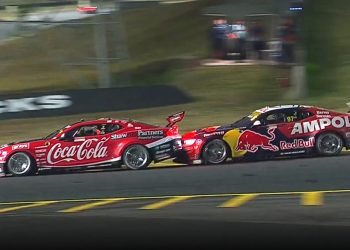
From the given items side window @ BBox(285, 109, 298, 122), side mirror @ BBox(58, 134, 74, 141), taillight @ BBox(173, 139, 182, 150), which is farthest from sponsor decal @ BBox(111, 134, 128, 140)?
side window @ BBox(285, 109, 298, 122)

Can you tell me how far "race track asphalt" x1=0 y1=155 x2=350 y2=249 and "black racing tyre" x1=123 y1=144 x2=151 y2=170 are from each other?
29 cm

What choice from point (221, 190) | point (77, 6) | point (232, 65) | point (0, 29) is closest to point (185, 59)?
point (232, 65)

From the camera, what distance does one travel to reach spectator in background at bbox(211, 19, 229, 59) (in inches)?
1072

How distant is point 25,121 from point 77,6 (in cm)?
803

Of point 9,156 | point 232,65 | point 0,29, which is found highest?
point 0,29

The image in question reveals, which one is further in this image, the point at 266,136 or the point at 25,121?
the point at 25,121

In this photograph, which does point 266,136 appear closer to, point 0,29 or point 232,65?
point 232,65

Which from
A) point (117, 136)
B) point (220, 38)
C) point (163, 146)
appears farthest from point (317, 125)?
point (220, 38)

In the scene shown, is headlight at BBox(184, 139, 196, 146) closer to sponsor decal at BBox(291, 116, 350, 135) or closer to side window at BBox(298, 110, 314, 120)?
sponsor decal at BBox(291, 116, 350, 135)

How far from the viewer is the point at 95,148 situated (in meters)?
14.6

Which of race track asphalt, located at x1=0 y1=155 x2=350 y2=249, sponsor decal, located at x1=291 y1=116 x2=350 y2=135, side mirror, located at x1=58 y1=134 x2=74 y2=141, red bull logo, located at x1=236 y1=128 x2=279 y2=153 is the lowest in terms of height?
race track asphalt, located at x1=0 y1=155 x2=350 y2=249

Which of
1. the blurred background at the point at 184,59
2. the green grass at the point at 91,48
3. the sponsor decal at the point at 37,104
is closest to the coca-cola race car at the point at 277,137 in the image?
the blurred background at the point at 184,59

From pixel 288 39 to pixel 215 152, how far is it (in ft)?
37.0

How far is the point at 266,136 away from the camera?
14.4 metres
